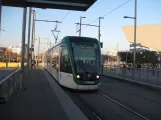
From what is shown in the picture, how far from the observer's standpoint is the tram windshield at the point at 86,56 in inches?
607

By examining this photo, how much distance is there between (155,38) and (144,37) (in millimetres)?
3822

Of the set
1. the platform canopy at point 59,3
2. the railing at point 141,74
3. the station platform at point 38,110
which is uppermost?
the platform canopy at point 59,3

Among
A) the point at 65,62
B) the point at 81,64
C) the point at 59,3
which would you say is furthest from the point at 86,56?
the point at 59,3

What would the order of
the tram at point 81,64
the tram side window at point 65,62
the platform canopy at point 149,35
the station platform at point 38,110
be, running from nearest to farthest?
the station platform at point 38,110 → the tram at point 81,64 → the tram side window at point 65,62 → the platform canopy at point 149,35

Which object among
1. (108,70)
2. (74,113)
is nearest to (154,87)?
(74,113)

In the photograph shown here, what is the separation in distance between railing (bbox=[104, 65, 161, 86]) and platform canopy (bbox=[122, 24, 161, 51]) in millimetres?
59993

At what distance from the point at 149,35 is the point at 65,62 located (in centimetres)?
8083

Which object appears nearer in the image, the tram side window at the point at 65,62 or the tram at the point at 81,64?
the tram at the point at 81,64

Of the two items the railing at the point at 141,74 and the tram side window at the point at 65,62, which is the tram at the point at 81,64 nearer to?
the tram side window at the point at 65,62

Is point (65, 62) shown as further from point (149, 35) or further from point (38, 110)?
point (149, 35)

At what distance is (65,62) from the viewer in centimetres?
1650

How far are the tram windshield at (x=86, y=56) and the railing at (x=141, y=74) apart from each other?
7.16m

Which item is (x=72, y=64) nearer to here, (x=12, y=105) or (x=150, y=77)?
(x=12, y=105)

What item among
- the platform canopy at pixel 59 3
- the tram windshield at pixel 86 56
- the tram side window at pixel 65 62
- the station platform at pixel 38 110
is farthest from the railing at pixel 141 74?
the station platform at pixel 38 110
